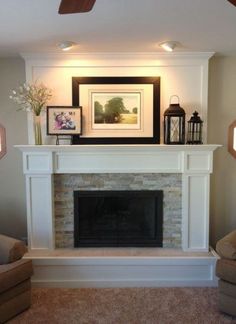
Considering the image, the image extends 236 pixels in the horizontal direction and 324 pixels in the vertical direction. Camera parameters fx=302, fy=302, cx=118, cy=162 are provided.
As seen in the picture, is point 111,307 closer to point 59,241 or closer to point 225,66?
point 59,241

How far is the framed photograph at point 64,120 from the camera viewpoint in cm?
331

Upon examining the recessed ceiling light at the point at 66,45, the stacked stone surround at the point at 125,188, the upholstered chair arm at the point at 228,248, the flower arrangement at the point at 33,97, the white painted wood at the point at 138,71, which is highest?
the recessed ceiling light at the point at 66,45

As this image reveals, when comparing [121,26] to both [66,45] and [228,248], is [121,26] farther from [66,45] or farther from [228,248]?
[228,248]

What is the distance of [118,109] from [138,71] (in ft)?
1.55

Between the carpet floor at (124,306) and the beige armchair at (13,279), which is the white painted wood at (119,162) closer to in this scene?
the beige armchair at (13,279)

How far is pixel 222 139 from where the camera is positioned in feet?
11.6

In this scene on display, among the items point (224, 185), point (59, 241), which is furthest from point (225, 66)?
point (59, 241)

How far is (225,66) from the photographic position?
3451 mm

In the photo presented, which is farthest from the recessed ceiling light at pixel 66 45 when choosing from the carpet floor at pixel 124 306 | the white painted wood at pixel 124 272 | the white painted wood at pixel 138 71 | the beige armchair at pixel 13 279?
the carpet floor at pixel 124 306

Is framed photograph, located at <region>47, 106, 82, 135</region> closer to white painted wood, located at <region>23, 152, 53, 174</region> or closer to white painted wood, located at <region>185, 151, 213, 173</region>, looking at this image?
white painted wood, located at <region>23, 152, 53, 174</region>

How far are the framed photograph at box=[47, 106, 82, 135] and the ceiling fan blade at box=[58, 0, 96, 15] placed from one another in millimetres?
1588

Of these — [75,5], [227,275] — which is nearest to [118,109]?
[75,5]

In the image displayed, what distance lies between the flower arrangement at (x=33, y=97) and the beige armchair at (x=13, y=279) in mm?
1385

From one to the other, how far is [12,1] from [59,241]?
2.42 metres
